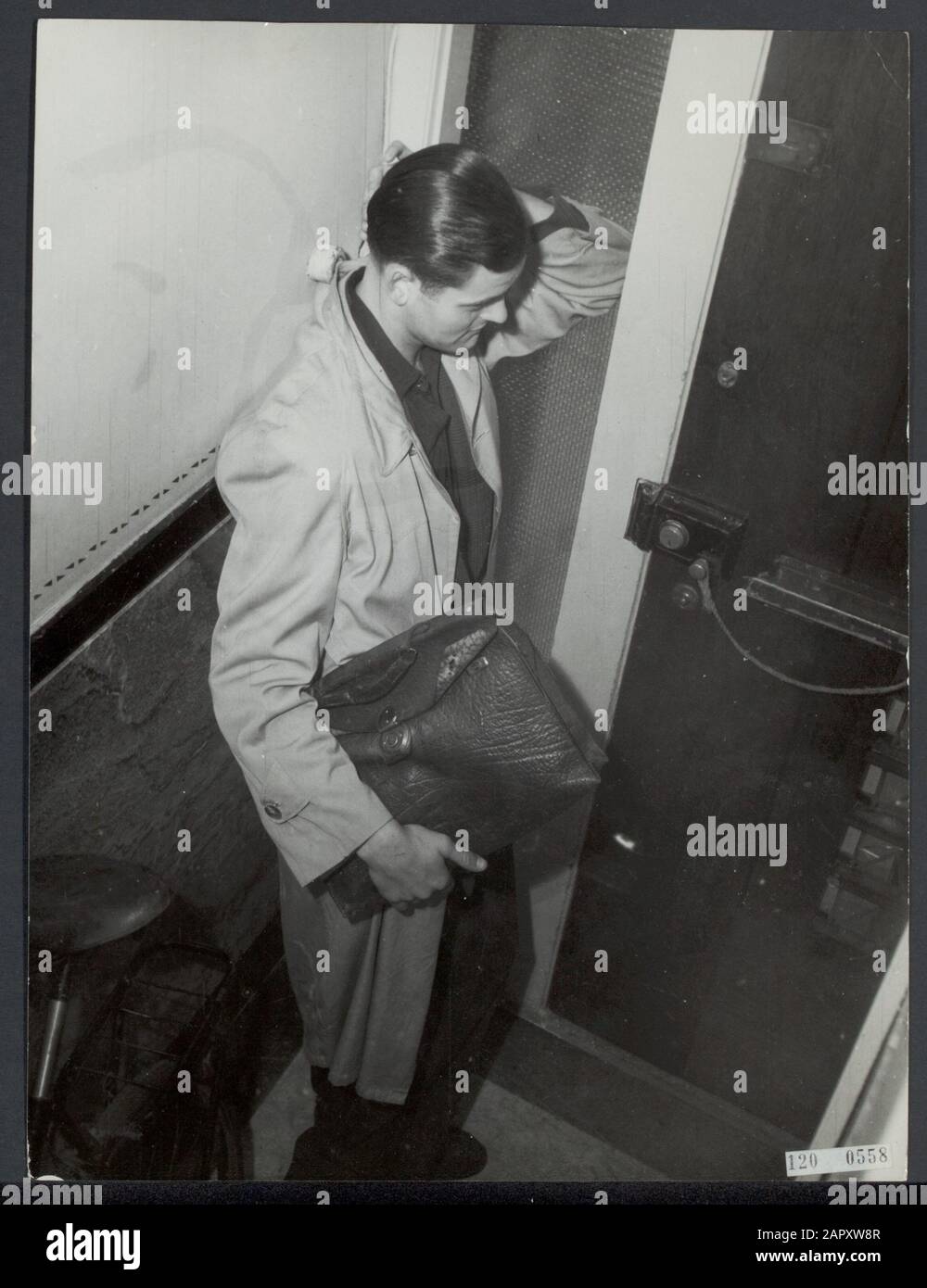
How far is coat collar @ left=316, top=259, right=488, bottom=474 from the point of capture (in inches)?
49.2

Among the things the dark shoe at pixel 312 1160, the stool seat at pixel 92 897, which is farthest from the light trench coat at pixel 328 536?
the dark shoe at pixel 312 1160

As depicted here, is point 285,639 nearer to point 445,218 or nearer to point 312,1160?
point 445,218

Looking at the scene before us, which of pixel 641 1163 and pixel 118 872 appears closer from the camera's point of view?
pixel 118 872

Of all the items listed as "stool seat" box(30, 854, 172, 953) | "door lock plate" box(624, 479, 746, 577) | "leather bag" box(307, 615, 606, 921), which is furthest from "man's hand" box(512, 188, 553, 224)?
"stool seat" box(30, 854, 172, 953)

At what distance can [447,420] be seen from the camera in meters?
1.30

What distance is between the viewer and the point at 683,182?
1272 millimetres

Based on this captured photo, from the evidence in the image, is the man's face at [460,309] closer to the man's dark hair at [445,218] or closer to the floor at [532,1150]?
the man's dark hair at [445,218]

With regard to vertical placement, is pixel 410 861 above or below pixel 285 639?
below

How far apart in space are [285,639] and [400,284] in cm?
40

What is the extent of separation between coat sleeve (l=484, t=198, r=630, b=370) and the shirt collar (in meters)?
0.10

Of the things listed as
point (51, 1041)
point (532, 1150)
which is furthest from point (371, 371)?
point (532, 1150)

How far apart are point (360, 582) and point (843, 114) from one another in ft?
2.40
